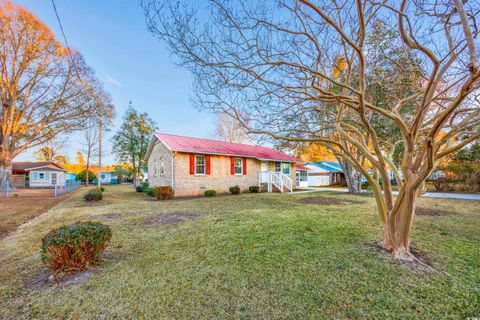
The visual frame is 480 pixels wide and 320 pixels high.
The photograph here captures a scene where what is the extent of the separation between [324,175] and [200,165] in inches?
838

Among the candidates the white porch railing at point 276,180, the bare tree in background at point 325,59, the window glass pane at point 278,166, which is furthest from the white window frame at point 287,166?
the bare tree in background at point 325,59

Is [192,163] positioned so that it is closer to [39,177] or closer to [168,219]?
[168,219]

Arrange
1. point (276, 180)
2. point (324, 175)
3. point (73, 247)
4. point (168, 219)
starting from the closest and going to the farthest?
point (73, 247) → point (168, 219) → point (276, 180) → point (324, 175)

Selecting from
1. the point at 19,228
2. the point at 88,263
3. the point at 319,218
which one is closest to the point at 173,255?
the point at 88,263

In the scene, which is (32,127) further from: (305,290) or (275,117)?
(305,290)

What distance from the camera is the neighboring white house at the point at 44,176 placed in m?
26.5

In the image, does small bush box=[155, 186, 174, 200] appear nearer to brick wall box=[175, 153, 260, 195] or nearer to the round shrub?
brick wall box=[175, 153, 260, 195]

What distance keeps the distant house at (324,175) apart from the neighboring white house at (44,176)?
111ft

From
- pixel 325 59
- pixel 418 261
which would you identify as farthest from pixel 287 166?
pixel 418 261

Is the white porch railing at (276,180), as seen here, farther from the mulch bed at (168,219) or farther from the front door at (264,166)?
the mulch bed at (168,219)

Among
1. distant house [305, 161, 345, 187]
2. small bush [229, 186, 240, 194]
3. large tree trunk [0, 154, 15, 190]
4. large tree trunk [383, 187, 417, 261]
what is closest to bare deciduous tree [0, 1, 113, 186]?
large tree trunk [0, 154, 15, 190]

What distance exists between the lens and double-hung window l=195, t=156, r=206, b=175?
564 inches

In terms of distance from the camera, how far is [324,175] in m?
29.5

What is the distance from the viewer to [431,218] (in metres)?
6.77
